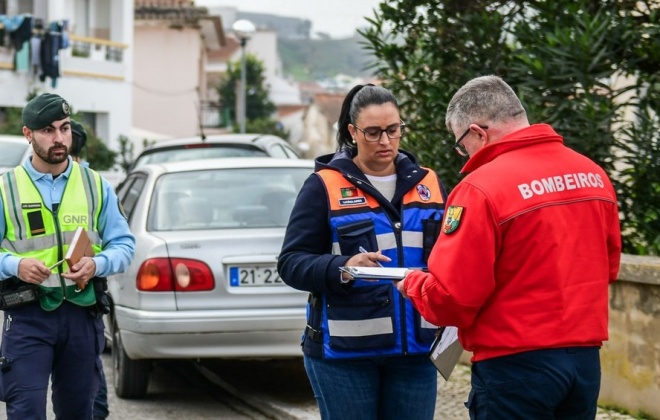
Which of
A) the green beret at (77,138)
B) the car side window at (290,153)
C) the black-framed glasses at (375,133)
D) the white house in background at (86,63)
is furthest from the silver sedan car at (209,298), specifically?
the white house in background at (86,63)

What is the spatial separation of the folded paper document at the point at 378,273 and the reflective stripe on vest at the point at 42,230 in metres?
1.61

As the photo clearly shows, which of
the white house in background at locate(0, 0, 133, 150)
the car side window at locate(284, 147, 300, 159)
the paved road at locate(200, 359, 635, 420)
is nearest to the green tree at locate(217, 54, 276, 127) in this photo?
the white house in background at locate(0, 0, 133, 150)

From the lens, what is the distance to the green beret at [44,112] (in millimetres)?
5258

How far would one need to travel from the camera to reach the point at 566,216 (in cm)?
377

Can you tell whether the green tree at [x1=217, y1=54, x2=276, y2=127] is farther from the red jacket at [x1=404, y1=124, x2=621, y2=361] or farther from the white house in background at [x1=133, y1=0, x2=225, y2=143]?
the red jacket at [x1=404, y1=124, x2=621, y2=361]

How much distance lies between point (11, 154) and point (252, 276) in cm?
875

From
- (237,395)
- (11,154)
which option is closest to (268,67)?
(11,154)

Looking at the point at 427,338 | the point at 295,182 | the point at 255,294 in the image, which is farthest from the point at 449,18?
the point at 427,338

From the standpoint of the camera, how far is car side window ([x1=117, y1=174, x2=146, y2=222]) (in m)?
8.66

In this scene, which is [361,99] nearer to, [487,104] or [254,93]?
[487,104]

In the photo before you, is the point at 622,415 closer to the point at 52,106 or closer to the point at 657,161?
the point at 657,161

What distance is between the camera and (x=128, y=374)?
26.7 ft

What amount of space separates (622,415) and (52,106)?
3.97 m

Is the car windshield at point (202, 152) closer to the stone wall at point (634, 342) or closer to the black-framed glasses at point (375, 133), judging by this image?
the stone wall at point (634, 342)
